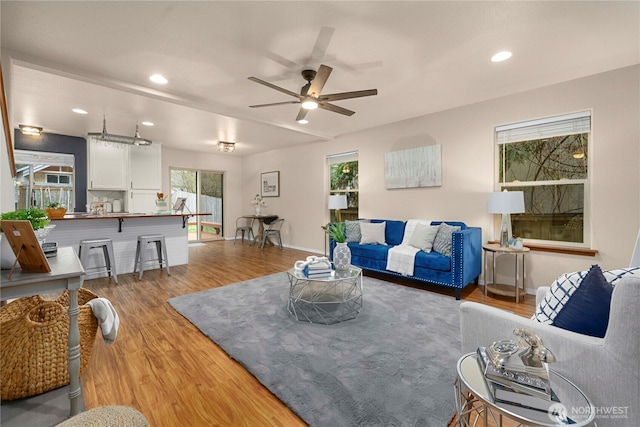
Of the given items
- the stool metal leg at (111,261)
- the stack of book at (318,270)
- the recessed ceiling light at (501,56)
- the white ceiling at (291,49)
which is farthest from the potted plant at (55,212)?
the recessed ceiling light at (501,56)

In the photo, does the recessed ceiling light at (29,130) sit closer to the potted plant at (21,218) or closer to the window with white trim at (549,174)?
the potted plant at (21,218)

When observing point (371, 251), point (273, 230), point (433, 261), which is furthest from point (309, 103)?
point (273, 230)

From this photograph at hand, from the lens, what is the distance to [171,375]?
1.86m

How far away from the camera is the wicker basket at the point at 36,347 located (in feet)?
4.83

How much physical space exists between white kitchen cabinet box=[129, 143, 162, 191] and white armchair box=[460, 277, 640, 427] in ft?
Result: 23.0

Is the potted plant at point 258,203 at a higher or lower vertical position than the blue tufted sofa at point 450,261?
higher

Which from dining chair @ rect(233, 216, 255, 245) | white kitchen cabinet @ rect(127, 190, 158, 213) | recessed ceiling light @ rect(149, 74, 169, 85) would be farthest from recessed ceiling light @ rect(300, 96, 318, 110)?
dining chair @ rect(233, 216, 255, 245)

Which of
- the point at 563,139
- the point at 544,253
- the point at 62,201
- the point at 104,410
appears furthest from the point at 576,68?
the point at 62,201

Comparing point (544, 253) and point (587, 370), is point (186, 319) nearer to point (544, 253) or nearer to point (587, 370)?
point (587, 370)

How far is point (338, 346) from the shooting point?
218 cm

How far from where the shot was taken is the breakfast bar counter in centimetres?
384

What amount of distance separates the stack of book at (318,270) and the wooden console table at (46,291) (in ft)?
5.68

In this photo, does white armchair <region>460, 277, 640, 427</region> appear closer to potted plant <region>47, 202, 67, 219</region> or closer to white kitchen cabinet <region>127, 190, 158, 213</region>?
potted plant <region>47, 202, 67, 219</region>

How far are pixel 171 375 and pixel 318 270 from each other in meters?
1.45
